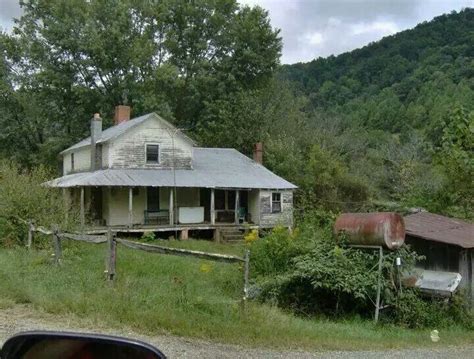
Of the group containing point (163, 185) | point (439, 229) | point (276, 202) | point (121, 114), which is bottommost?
point (439, 229)

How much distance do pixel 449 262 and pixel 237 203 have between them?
16402mm

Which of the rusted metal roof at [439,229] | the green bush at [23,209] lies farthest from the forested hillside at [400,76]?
Result: the green bush at [23,209]

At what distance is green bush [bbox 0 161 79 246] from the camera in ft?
59.4

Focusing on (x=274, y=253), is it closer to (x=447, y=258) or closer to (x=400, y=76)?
(x=447, y=258)

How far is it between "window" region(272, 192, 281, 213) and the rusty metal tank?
58.5 ft

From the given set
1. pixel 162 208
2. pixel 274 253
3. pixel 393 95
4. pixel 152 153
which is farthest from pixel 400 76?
pixel 274 253

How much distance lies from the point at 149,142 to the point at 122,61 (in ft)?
41.0

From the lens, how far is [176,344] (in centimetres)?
720

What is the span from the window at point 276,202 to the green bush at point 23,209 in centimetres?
1415

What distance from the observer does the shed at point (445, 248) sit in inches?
555

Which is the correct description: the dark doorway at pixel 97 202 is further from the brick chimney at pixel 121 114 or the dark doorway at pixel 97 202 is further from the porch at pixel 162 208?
the brick chimney at pixel 121 114

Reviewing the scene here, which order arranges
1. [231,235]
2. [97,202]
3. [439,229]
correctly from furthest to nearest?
[97,202] → [231,235] → [439,229]

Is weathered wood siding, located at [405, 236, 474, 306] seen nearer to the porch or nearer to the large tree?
the porch

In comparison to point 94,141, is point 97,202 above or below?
below
